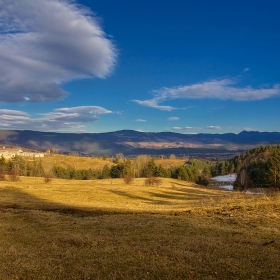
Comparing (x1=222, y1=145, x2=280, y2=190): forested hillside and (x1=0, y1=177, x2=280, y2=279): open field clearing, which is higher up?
(x1=0, y1=177, x2=280, y2=279): open field clearing

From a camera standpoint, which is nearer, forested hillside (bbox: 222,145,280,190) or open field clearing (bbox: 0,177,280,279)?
open field clearing (bbox: 0,177,280,279)

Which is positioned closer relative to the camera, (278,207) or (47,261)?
(47,261)

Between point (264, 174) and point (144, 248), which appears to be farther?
point (264, 174)

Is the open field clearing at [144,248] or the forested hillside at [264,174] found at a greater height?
the open field clearing at [144,248]

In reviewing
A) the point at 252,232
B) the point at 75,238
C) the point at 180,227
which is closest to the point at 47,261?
the point at 75,238

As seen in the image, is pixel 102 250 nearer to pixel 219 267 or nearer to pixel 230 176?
pixel 219 267

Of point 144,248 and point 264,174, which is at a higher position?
point 144,248

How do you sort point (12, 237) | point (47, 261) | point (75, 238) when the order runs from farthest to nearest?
point (12, 237) < point (75, 238) < point (47, 261)

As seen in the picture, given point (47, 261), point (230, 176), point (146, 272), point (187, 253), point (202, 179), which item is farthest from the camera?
point (230, 176)

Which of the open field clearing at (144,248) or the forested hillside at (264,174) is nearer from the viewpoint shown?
the open field clearing at (144,248)

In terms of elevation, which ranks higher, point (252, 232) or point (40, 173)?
point (252, 232)

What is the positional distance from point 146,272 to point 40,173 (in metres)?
140

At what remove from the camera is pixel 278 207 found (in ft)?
87.2

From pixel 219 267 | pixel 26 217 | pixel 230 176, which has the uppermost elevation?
pixel 219 267
